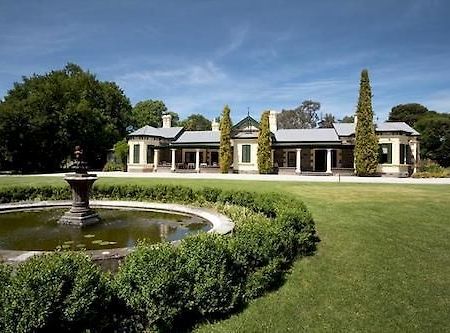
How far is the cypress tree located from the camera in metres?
34.2

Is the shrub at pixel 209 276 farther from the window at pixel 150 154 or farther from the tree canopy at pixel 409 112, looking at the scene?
the tree canopy at pixel 409 112

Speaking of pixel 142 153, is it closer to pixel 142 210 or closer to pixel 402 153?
pixel 402 153

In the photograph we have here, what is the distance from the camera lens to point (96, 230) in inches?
391

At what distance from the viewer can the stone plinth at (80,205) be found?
418 inches

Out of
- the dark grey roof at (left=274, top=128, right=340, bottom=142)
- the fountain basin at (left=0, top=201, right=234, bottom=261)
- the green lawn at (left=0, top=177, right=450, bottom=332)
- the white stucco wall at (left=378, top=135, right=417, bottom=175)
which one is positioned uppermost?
the dark grey roof at (left=274, top=128, right=340, bottom=142)

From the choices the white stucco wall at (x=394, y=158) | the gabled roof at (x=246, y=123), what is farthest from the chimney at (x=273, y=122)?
the white stucco wall at (x=394, y=158)

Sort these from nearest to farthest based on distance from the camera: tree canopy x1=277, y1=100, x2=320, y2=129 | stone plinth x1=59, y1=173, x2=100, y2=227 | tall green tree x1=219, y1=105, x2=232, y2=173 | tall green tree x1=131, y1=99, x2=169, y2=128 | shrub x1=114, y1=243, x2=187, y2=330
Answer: shrub x1=114, y1=243, x2=187, y2=330 → stone plinth x1=59, y1=173, x2=100, y2=227 → tall green tree x1=219, y1=105, x2=232, y2=173 → tall green tree x1=131, y1=99, x2=169, y2=128 → tree canopy x1=277, y1=100, x2=320, y2=129

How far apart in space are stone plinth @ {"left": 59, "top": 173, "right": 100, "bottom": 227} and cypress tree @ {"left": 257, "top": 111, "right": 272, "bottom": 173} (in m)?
24.2

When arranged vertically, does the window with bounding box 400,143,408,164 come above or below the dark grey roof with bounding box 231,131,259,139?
below

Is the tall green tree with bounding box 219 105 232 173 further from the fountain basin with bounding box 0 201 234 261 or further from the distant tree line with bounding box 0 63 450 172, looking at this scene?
the fountain basin with bounding box 0 201 234 261

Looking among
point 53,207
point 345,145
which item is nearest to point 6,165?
point 53,207

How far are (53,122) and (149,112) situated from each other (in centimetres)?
2917

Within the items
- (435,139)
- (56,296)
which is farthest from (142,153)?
(435,139)

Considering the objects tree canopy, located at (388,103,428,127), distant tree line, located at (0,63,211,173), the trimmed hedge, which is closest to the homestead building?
distant tree line, located at (0,63,211,173)
